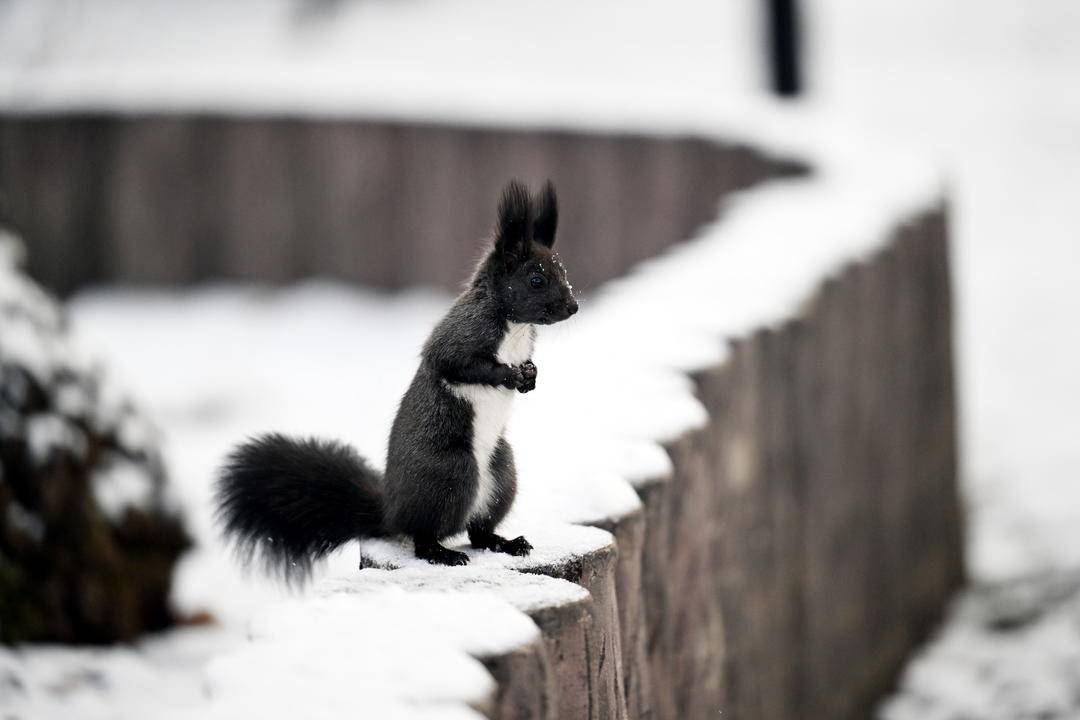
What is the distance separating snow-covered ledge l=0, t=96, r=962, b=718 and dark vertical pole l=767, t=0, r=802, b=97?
1953 millimetres

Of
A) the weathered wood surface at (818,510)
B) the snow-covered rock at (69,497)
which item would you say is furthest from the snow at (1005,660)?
the snow-covered rock at (69,497)

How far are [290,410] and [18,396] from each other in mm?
3859

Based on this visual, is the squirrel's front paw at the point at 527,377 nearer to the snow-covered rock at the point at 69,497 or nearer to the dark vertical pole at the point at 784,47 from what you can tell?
the snow-covered rock at the point at 69,497

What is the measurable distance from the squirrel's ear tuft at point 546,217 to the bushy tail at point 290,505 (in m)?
0.60

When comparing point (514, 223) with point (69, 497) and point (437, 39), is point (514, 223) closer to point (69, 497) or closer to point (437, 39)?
point (69, 497)

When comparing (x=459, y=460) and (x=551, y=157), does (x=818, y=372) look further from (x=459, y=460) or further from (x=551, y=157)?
(x=551, y=157)

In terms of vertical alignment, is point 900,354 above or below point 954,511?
above

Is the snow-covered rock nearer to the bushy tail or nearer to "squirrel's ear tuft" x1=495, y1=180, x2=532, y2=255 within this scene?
the bushy tail

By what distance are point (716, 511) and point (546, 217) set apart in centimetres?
144

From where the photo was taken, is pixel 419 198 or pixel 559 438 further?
pixel 419 198

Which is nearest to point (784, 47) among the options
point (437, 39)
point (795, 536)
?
point (795, 536)

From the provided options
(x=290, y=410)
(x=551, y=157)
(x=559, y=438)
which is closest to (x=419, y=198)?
(x=551, y=157)

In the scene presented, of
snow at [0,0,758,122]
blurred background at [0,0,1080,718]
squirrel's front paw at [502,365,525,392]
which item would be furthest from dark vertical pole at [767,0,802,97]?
snow at [0,0,758,122]

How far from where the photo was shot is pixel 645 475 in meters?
3.57
